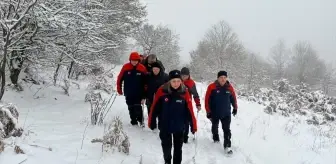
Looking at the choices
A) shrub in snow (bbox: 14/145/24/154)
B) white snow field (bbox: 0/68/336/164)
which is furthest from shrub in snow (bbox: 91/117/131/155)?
shrub in snow (bbox: 14/145/24/154)

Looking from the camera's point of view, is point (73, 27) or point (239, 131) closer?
point (73, 27)

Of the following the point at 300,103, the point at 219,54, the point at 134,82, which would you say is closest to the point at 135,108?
the point at 134,82

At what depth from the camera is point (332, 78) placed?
2258 inches

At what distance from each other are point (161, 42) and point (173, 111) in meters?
39.7

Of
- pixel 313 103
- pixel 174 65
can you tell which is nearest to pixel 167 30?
pixel 174 65

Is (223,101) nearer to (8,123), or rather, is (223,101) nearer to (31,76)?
(8,123)

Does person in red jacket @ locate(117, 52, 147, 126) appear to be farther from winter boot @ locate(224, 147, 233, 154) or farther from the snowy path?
winter boot @ locate(224, 147, 233, 154)

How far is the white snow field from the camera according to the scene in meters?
5.24

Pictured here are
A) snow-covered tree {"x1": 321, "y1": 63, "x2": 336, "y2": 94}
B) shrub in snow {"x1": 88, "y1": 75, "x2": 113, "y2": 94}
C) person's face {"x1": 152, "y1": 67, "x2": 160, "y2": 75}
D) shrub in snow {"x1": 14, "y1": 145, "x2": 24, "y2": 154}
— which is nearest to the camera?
shrub in snow {"x1": 14, "y1": 145, "x2": 24, "y2": 154}

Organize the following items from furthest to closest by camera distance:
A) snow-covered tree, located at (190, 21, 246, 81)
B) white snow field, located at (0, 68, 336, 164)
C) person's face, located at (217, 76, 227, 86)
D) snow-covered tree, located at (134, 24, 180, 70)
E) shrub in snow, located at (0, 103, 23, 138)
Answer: snow-covered tree, located at (190, 21, 246, 81) → snow-covered tree, located at (134, 24, 180, 70) → person's face, located at (217, 76, 227, 86) → white snow field, located at (0, 68, 336, 164) → shrub in snow, located at (0, 103, 23, 138)

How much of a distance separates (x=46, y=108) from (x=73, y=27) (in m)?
2.38

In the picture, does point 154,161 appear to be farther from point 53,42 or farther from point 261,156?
point 53,42

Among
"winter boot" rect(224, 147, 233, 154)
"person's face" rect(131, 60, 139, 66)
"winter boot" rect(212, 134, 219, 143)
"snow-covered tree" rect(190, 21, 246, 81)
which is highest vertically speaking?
"snow-covered tree" rect(190, 21, 246, 81)

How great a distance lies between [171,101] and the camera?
5254mm
